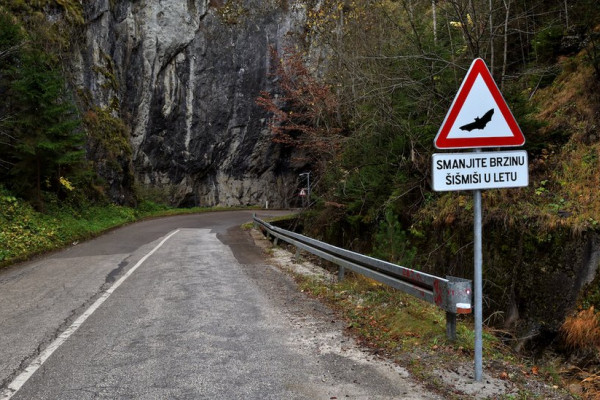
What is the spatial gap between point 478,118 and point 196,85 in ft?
119

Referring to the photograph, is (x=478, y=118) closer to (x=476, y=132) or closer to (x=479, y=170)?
(x=476, y=132)

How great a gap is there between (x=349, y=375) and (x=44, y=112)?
17840mm

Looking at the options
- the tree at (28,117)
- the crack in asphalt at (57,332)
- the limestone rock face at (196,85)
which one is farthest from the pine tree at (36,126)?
the limestone rock face at (196,85)

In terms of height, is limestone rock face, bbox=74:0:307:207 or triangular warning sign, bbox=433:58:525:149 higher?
A: limestone rock face, bbox=74:0:307:207

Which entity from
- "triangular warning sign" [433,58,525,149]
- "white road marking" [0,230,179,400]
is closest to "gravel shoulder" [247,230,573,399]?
"triangular warning sign" [433,58,525,149]

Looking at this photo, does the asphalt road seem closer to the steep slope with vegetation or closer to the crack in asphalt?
the crack in asphalt

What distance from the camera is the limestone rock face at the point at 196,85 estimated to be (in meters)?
34.1

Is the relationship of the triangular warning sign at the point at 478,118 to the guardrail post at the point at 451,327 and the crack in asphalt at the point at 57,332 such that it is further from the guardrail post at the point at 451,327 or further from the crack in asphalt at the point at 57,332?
the crack in asphalt at the point at 57,332

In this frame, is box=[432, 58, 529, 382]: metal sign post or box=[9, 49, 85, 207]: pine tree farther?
box=[9, 49, 85, 207]: pine tree

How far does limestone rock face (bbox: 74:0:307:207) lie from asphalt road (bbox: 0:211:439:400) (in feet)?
85.2

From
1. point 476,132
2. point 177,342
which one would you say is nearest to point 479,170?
point 476,132

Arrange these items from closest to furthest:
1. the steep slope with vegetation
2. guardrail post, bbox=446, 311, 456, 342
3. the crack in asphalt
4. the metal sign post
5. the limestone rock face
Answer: the metal sign post, the crack in asphalt, guardrail post, bbox=446, 311, 456, 342, the steep slope with vegetation, the limestone rock face

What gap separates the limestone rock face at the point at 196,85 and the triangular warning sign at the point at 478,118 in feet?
101

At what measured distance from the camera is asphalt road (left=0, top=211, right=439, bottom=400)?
12.1 ft
